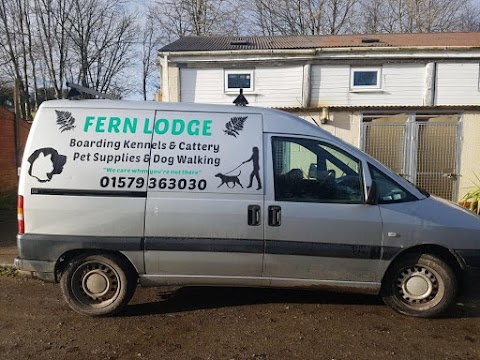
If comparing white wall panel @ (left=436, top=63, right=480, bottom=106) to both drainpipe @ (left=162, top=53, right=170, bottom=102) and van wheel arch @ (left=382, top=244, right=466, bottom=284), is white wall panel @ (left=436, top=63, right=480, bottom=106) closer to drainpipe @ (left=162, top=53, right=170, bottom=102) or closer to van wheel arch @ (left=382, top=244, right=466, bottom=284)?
drainpipe @ (left=162, top=53, right=170, bottom=102)

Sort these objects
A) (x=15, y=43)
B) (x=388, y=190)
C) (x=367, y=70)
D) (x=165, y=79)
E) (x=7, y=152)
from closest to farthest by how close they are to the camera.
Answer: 1. (x=388, y=190)
2. (x=367, y=70)
3. (x=7, y=152)
4. (x=165, y=79)
5. (x=15, y=43)

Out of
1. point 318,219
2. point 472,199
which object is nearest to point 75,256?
point 318,219

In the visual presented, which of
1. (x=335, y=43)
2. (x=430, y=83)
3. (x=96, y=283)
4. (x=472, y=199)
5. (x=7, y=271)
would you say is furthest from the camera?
(x=335, y=43)

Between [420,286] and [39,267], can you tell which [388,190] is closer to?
[420,286]

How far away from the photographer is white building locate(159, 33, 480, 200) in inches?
372

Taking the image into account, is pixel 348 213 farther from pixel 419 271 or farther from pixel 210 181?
pixel 210 181

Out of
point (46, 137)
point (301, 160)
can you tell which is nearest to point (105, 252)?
point (46, 137)

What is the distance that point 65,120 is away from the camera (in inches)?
152

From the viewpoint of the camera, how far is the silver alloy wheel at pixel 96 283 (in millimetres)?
3932

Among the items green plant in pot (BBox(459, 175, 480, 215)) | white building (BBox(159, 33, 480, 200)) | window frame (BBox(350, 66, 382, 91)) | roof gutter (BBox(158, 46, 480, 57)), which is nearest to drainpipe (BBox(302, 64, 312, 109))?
white building (BBox(159, 33, 480, 200))

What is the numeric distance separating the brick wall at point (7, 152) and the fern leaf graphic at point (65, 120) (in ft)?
24.3

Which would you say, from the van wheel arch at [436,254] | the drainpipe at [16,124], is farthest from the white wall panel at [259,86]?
the van wheel arch at [436,254]

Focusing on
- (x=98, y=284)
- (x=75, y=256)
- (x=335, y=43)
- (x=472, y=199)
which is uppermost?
(x=335, y=43)

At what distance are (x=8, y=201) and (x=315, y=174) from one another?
8815 mm
